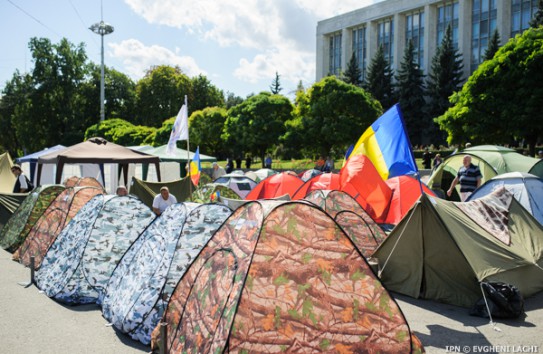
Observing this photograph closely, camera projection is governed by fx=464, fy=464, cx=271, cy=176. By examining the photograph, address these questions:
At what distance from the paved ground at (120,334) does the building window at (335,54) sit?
199 feet

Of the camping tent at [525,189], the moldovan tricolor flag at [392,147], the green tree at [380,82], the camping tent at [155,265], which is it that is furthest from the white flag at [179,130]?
the green tree at [380,82]

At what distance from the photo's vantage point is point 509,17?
155 ft

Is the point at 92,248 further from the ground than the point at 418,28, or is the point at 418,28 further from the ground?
the point at 418,28

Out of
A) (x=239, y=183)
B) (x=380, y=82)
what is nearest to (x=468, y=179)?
(x=239, y=183)

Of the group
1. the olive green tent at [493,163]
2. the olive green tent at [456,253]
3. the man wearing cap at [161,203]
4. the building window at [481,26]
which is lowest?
the olive green tent at [456,253]

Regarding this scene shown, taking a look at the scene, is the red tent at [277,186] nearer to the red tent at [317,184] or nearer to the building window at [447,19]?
the red tent at [317,184]

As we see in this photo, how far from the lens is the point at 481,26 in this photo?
49812 millimetres

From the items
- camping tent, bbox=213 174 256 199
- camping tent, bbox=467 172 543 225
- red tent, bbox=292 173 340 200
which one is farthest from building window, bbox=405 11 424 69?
camping tent, bbox=467 172 543 225

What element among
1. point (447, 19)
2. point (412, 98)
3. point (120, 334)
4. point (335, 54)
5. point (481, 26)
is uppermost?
point (447, 19)

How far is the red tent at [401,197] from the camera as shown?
442 inches

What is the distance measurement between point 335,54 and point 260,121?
32.7m

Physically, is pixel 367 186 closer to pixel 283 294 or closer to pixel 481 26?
pixel 283 294

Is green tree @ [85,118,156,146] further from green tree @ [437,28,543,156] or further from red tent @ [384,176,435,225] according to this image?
red tent @ [384,176,435,225]

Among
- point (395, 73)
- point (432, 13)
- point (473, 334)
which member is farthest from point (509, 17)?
point (473, 334)
